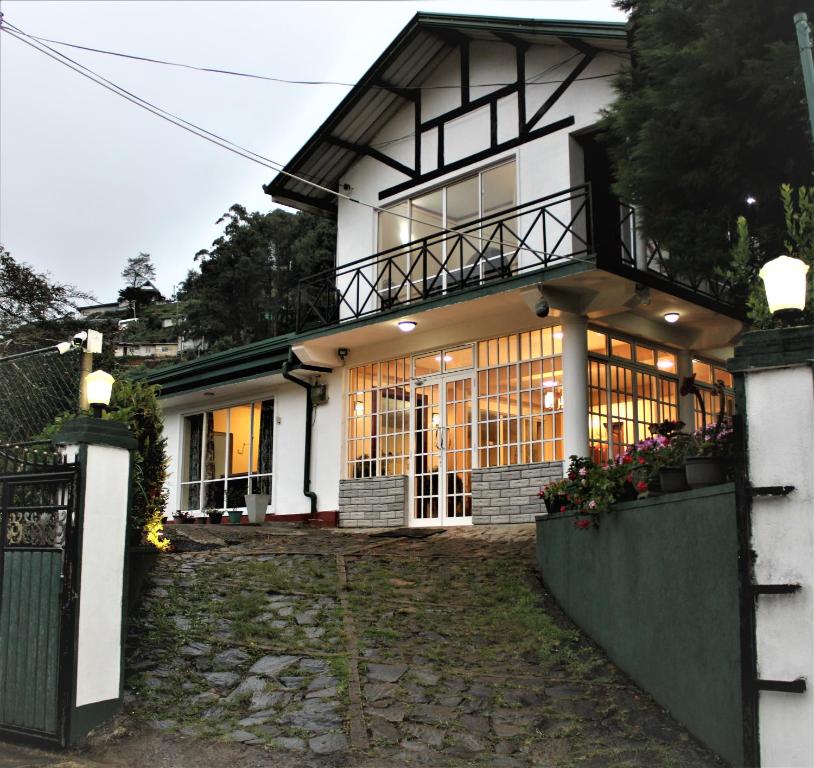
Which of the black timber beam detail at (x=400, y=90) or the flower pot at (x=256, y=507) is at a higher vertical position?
the black timber beam detail at (x=400, y=90)

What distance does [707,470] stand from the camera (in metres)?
5.08

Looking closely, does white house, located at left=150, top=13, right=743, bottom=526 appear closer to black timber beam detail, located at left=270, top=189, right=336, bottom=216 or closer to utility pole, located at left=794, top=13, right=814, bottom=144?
black timber beam detail, located at left=270, top=189, right=336, bottom=216

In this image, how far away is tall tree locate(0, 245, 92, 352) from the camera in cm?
1446

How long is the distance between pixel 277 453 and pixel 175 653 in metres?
8.60

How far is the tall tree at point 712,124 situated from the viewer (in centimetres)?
620

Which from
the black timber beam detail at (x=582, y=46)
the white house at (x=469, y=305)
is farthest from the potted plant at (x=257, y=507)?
the black timber beam detail at (x=582, y=46)

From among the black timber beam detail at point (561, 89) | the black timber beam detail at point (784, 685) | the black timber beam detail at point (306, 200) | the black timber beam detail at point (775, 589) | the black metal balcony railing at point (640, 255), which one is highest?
the black timber beam detail at point (561, 89)

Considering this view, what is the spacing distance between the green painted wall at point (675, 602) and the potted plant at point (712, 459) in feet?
0.29

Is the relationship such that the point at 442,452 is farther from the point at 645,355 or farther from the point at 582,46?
the point at 582,46

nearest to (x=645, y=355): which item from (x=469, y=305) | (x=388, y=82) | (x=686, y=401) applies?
(x=686, y=401)

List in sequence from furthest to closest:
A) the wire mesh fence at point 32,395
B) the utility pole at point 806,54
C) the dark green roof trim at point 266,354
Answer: the dark green roof trim at point 266,354, the wire mesh fence at point 32,395, the utility pole at point 806,54

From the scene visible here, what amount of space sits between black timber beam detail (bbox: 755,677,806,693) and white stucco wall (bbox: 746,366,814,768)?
2 cm

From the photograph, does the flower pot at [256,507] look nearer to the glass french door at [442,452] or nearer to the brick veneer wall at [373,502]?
the brick veneer wall at [373,502]

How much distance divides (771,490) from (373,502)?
30.6 ft
